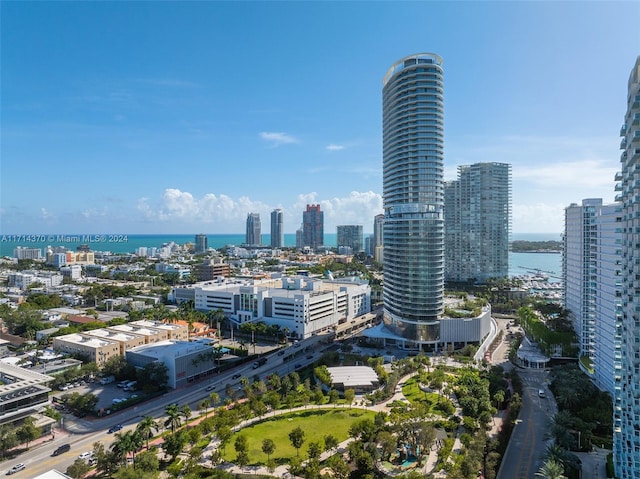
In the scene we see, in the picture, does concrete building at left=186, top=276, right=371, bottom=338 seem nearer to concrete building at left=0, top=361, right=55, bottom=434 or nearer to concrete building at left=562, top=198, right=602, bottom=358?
concrete building at left=0, top=361, right=55, bottom=434

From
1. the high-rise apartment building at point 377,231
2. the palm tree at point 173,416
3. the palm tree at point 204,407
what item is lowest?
the palm tree at point 204,407

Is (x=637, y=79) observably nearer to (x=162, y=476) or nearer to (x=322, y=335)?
(x=162, y=476)

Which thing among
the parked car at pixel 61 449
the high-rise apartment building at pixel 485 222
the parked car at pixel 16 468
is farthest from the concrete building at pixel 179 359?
the high-rise apartment building at pixel 485 222

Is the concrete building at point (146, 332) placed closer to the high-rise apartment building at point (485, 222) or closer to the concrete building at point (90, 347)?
the concrete building at point (90, 347)

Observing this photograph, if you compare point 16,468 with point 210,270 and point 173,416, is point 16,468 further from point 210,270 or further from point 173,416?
point 210,270

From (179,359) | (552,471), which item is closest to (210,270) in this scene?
(179,359)

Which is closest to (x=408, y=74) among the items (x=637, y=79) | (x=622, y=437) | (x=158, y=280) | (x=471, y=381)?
(x=637, y=79)
